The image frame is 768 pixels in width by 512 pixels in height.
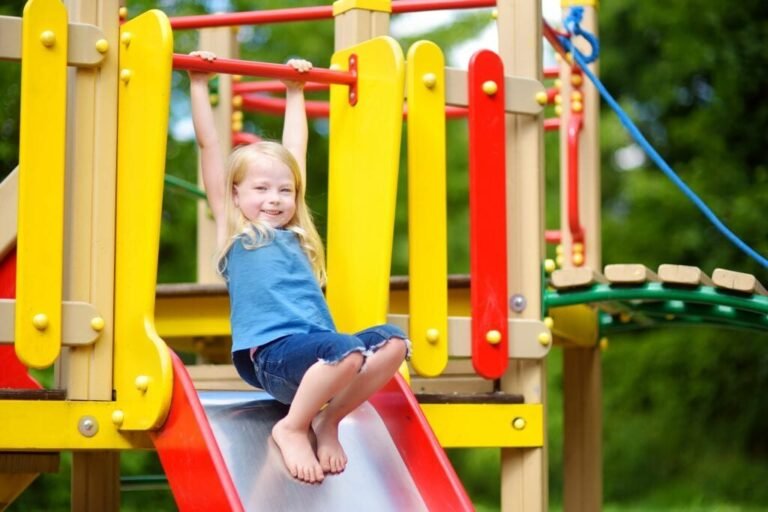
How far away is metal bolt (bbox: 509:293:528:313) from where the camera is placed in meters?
3.88

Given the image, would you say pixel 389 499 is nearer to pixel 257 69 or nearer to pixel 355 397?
pixel 355 397

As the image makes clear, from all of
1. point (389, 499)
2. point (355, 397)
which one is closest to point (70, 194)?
point (355, 397)

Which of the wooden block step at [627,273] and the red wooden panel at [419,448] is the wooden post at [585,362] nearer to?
the wooden block step at [627,273]

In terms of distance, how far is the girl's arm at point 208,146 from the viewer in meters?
3.54

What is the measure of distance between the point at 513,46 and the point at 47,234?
157 centimetres

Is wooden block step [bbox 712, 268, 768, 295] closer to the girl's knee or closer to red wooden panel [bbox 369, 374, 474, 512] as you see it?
red wooden panel [bbox 369, 374, 474, 512]

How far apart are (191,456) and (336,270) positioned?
87cm

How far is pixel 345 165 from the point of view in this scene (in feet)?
12.5

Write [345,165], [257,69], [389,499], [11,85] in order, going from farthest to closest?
[11,85]
[345,165]
[257,69]
[389,499]

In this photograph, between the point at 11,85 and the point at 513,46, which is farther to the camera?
the point at 11,85

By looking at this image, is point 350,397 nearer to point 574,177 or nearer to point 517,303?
point 517,303

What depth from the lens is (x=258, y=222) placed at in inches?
138

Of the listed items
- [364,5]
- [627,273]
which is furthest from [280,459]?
[627,273]

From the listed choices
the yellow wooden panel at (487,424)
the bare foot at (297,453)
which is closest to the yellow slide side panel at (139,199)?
the bare foot at (297,453)
